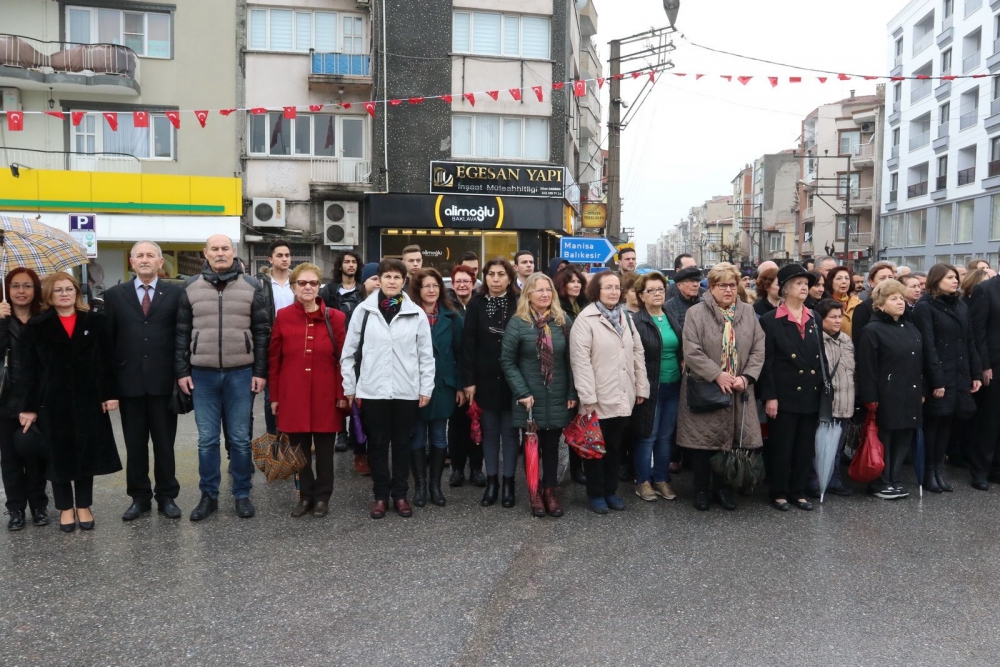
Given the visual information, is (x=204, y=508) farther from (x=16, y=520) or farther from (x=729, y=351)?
(x=729, y=351)

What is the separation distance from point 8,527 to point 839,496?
263 inches

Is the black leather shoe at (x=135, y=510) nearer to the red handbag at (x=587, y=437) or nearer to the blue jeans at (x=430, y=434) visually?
the blue jeans at (x=430, y=434)

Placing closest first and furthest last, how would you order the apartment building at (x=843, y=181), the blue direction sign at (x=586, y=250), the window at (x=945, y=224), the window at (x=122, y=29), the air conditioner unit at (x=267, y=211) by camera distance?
the blue direction sign at (x=586, y=250), the window at (x=122, y=29), the air conditioner unit at (x=267, y=211), the window at (x=945, y=224), the apartment building at (x=843, y=181)

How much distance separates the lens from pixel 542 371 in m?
6.33

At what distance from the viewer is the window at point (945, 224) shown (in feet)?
141

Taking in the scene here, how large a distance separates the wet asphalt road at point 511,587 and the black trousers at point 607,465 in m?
0.23

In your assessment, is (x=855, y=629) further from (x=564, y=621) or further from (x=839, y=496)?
(x=839, y=496)

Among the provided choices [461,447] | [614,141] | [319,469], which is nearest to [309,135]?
[614,141]

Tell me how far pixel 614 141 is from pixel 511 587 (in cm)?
1359

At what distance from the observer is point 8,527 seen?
19.3 ft

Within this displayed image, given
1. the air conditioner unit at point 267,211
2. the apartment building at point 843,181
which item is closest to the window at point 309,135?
the air conditioner unit at point 267,211

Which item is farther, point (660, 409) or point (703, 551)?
point (660, 409)

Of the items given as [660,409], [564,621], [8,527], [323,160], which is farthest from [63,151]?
[564,621]

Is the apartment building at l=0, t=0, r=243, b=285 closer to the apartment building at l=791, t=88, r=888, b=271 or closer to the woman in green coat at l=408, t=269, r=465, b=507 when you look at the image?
the woman in green coat at l=408, t=269, r=465, b=507
